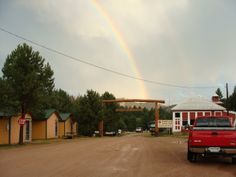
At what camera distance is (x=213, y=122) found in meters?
19.4

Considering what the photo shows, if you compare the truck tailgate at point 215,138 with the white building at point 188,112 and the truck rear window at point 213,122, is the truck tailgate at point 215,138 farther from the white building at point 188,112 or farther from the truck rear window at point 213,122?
the white building at point 188,112

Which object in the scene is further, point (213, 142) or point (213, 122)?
point (213, 122)

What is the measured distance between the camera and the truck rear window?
63.2 ft

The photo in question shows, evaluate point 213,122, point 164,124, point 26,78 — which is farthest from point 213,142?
point 164,124

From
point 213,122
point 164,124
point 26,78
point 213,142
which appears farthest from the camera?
point 164,124

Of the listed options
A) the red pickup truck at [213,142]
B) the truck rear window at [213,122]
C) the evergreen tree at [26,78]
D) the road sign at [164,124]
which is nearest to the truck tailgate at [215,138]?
the red pickup truck at [213,142]

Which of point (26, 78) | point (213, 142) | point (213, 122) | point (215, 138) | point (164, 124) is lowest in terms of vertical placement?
point (213, 142)

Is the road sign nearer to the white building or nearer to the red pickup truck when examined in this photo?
the white building

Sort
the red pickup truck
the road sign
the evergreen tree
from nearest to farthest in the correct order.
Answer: the red pickup truck
the evergreen tree
the road sign

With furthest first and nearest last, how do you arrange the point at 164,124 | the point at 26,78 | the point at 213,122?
the point at 164,124
the point at 26,78
the point at 213,122

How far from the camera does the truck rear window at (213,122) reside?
19250 mm

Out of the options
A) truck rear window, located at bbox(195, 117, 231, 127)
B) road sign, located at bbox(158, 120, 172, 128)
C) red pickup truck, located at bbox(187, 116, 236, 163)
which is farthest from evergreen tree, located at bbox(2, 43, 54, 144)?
road sign, located at bbox(158, 120, 172, 128)

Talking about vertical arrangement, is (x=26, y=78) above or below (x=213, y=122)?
above

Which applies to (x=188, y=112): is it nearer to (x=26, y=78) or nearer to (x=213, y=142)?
(x=26, y=78)
